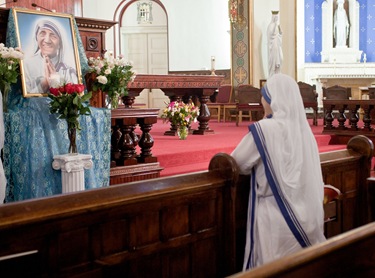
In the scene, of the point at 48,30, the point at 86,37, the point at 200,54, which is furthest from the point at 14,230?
the point at 200,54

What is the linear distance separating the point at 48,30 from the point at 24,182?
133cm

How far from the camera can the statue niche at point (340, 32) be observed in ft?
51.3

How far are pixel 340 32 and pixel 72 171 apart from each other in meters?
12.5

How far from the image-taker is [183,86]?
8828 millimetres

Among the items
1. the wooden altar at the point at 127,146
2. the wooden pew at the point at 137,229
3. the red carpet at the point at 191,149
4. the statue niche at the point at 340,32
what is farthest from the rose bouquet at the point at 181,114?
the statue niche at the point at 340,32

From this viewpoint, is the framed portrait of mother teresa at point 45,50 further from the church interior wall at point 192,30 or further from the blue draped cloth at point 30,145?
the church interior wall at point 192,30

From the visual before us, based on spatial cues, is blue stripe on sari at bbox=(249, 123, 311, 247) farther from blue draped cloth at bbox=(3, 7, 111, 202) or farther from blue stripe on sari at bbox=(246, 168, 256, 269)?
blue draped cloth at bbox=(3, 7, 111, 202)

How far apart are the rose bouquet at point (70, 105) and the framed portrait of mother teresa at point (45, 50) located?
5.6 inches

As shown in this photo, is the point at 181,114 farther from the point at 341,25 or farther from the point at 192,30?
the point at 341,25

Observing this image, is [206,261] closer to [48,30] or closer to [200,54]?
[48,30]

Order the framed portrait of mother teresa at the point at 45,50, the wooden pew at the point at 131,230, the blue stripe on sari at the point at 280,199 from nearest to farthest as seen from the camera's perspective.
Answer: the wooden pew at the point at 131,230 < the blue stripe on sari at the point at 280,199 < the framed portrait of mother teresa at the point at 45,50

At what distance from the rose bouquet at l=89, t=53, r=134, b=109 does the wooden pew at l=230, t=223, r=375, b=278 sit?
11.6ft

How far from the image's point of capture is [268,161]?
10.5 ft

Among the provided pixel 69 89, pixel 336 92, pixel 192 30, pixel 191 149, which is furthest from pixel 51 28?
pixel 192 30
